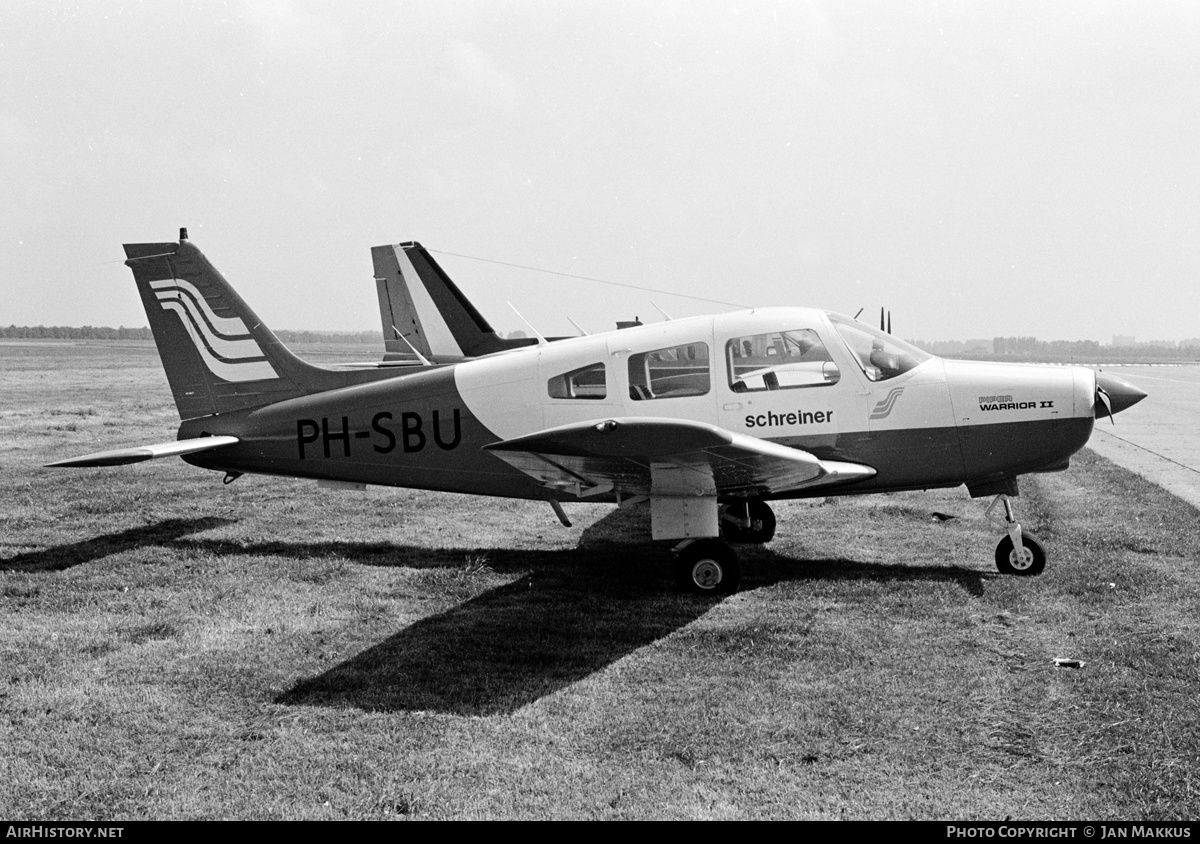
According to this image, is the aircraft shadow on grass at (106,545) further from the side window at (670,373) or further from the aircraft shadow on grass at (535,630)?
the side window at (670,373)

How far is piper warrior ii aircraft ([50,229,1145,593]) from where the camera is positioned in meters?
7.77

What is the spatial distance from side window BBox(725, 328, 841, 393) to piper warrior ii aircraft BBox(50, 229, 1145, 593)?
0.5 inches

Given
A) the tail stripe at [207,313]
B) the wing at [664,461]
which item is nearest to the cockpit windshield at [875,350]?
the wing at [664,461]

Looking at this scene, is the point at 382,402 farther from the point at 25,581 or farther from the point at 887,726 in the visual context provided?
the point at 887,726

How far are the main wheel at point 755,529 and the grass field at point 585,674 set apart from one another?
315 millimetres

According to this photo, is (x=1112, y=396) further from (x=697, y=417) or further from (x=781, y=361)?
(x=697, y=417)

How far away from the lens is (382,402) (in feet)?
29.3

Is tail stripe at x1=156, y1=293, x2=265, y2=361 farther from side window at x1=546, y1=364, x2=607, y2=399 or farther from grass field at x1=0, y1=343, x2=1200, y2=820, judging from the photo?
side window at x1=546, y1=364, x2=607, y2=399

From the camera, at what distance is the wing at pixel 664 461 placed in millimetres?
6148

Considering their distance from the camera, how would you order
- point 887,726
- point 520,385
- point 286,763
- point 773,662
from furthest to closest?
point 520,385
point 773,662
point 887,726
point 286,763

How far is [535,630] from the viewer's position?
6.63 metres

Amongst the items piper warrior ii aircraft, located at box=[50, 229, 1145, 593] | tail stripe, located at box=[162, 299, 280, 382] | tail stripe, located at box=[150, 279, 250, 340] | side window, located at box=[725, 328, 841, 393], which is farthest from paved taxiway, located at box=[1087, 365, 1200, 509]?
tail stripe, located at box=[150, 279, 250, 340]

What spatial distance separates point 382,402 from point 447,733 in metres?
4.67
